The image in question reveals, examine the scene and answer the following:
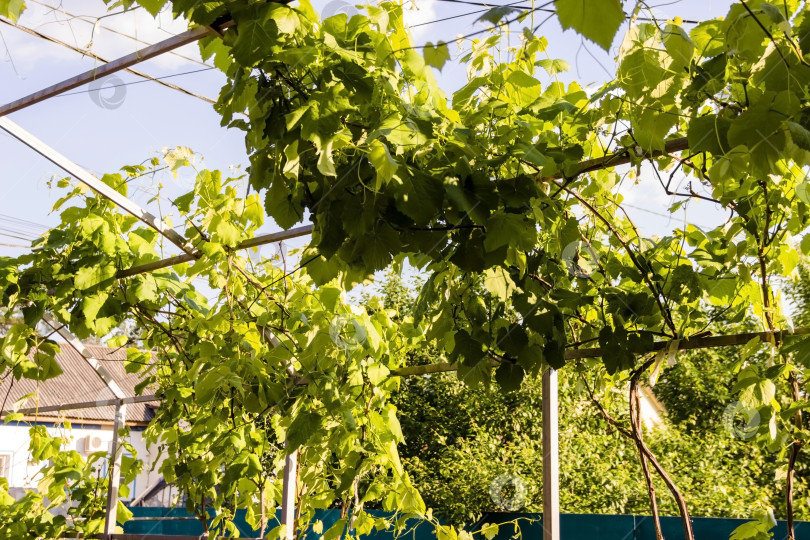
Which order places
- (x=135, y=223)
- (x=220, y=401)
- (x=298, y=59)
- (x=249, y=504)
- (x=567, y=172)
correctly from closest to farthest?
1. (x=298, y=59)
2. (x=567, y=172)
3. (x=220, y=401)
4. (x=135, y=223)
5. (x=249, y=504)

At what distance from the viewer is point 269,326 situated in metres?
2.56

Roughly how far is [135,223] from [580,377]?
1.78 m

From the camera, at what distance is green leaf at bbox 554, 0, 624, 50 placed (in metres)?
0.60

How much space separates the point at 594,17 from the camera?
1.99 feet

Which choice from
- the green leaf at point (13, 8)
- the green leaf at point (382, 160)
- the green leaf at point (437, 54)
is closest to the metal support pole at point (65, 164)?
the green leaf at point (13, 8)

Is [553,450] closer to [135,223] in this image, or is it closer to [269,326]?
[269,326]

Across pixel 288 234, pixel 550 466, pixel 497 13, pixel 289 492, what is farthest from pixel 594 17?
pixel 289 492

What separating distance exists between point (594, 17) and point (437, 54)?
1.13ft

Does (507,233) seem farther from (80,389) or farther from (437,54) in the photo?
(80,389)

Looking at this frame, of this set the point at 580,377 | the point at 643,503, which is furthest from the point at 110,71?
the point at 643,503

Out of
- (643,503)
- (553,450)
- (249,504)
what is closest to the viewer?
(553,450)

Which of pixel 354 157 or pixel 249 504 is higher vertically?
pixel 354 157

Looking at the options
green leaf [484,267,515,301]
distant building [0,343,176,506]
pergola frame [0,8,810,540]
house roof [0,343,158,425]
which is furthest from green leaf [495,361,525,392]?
house roof [0,343,158,425]

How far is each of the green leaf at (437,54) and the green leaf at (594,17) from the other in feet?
0.99
